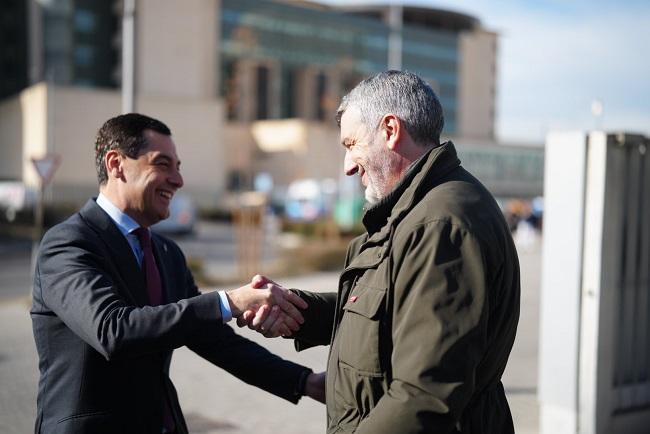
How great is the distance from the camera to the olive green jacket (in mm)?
1857

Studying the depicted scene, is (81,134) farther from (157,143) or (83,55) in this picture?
(157,143)

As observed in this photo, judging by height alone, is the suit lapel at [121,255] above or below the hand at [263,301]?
above

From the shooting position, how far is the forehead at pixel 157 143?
2.85 m

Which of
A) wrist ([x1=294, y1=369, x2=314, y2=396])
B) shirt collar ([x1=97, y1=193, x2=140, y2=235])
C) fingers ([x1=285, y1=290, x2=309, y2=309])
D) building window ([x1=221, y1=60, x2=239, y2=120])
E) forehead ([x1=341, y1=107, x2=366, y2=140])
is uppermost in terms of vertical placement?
building window ([x1=221, y1=60, x2=239, y2=120])

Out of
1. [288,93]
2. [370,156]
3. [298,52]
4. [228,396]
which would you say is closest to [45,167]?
[228,396]

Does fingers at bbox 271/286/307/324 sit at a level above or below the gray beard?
below

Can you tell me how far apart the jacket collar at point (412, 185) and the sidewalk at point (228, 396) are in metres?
3.48

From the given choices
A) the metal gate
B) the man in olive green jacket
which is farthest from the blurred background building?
the man in olive green jacket

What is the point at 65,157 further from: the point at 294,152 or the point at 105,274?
the point at 105,274

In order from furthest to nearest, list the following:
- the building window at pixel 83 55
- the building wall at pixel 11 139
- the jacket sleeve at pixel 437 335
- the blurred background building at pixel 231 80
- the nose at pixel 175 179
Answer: the building window at pixel 83 55 → the building wall at pixel 11 139 → the blurred background building at pixel 231 80 → the nose at pixel 175 179 → the jacket sleeve at pixel 437 335

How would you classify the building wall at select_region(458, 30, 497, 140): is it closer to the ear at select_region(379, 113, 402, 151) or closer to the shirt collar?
the shirt collar

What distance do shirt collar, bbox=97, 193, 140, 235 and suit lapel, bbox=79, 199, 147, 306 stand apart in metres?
0.08

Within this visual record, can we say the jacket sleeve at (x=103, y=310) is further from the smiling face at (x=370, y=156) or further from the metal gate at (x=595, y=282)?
the metal gate at (x=595, y=282)

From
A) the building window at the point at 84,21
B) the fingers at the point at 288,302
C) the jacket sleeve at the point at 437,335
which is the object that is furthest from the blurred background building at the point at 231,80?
the jacket sleeve at the point at 437,335
